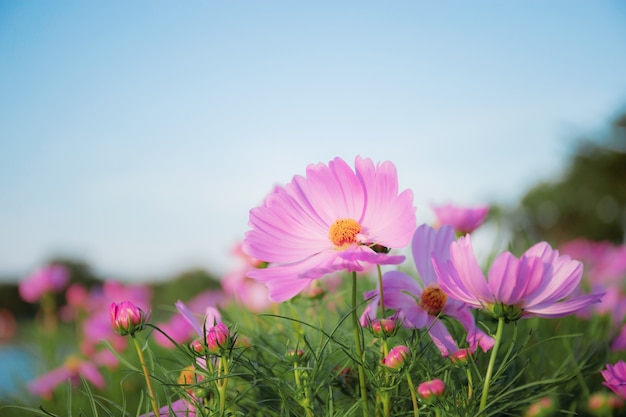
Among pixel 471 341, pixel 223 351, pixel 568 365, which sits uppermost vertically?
pixel 223 351

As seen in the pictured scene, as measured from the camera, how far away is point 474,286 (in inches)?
21.3

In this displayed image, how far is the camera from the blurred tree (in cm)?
1437

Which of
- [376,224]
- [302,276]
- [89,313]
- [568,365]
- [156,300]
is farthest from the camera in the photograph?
[156,300]

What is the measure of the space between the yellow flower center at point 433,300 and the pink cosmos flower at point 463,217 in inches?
15.2

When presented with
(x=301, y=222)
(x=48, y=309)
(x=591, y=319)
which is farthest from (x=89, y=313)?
(x=301, y=222)

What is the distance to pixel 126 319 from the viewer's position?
0.58 metres

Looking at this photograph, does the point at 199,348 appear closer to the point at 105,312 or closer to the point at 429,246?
the point at 429,246

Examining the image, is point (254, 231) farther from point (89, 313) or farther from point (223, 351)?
point (89, 313)

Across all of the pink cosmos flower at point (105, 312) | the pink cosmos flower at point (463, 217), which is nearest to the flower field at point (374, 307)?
the pink cosmos flower at point (463, 217)

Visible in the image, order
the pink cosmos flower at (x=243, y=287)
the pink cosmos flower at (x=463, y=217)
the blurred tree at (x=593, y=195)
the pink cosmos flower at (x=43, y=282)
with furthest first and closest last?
the blurred tree at (x=593, y=195) → the pink cosmos flower at (x=43, y=282) → the pink cosmos flower at (x=243, y=287) → the pink cosmos flower at (x=463, y=217)

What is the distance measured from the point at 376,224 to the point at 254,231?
0.44 feet

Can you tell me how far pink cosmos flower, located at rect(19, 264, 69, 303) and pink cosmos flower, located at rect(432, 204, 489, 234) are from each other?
194cm

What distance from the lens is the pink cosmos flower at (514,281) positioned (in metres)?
0.54

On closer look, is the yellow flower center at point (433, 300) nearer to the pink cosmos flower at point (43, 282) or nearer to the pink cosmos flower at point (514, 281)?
the pink cosmos flower at point (514, 281)
